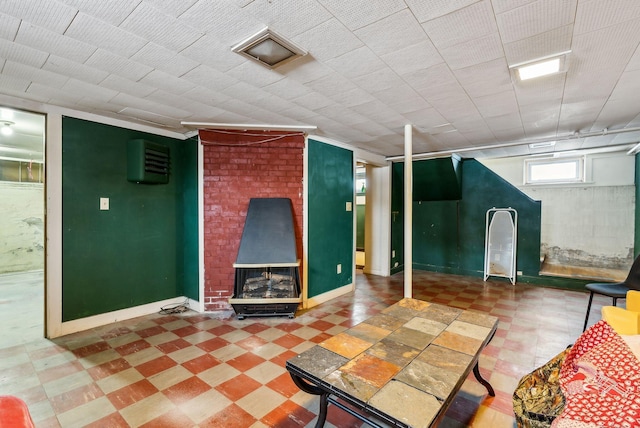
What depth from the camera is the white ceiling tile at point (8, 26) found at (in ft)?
5.35

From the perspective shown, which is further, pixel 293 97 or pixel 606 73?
pixel 293 97

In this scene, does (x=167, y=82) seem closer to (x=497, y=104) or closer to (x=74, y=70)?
(x=74, y=70)

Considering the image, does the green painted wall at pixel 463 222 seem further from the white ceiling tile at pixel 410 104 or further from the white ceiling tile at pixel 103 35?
the white ceiling tile at pixel 103 35

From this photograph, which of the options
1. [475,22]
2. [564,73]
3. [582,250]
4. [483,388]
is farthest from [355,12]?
[582,250]

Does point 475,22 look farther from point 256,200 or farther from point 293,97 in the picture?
point 256,200

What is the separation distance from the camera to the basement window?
20.0 feet

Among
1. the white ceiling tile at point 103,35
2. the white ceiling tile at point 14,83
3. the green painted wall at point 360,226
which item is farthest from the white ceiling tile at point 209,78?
the green painted wall at point 360,226

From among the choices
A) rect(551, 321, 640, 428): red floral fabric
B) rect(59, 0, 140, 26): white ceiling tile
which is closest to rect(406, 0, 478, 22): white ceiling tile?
rect(59, 0, 140, 26): white ceiling tile

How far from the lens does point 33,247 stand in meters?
6.07

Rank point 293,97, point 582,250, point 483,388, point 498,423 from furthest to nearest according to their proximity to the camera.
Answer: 1. point 582,250
2. point 293,97
3. point 483,388
4. point 498,423

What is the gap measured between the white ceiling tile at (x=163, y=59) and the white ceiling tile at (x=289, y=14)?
0.78 metres

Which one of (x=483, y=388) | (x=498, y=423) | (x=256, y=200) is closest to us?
(x=498, y=423)

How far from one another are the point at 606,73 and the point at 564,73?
13.4 inches

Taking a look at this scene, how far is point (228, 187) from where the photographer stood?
3.85m
